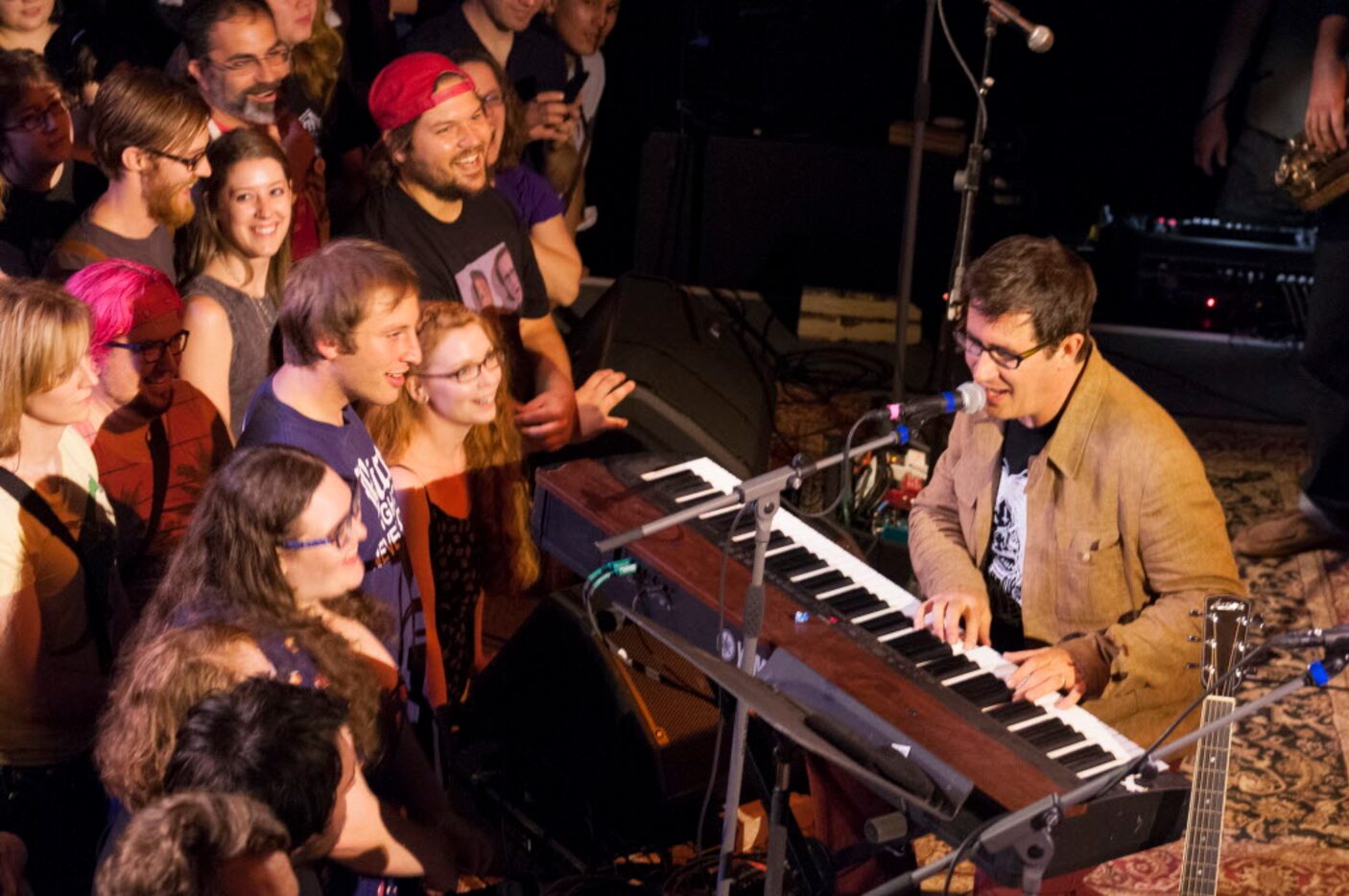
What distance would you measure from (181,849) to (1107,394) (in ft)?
7.05

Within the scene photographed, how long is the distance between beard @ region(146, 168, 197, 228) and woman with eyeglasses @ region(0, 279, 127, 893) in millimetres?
885

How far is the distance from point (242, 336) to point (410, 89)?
3.60 feet

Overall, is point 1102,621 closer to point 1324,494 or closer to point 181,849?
point 181,849

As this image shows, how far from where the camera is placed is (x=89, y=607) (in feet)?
10.4

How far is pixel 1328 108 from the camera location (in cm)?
547

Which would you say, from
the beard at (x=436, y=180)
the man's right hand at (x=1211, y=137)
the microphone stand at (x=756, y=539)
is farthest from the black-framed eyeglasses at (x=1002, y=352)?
the man's right hand at (x=1211, y=137)

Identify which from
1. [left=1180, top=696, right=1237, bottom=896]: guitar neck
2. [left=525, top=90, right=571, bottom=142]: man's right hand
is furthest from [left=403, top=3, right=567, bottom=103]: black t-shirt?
[left=1180, top=696, right=1237, bottom=896]: guitar neck

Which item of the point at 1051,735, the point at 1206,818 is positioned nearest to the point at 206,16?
the point at 1051,735

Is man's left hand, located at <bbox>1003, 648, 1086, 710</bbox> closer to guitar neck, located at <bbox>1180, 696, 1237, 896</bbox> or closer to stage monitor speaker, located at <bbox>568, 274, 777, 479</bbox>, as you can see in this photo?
guitar neck, located at <bbox>1180, 696, 1237, 896</bbox>

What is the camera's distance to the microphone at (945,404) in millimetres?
2750

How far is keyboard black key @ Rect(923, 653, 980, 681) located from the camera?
115 inches

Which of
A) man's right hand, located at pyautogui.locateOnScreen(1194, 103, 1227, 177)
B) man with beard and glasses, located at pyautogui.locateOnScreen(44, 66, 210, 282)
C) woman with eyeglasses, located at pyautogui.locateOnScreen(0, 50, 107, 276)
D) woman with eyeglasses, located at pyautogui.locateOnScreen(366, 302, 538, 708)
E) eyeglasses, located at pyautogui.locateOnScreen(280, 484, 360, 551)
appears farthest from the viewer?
man's right hand, located at pyautogui.locateOnScreen(1194, 103, 1227, 177)

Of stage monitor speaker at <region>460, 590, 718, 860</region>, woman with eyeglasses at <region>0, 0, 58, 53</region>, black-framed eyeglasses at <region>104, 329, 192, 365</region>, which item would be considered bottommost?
stage monitor speaker at <region>460, 590, 718, 860</region>

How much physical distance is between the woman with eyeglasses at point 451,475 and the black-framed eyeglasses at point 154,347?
529 mm
